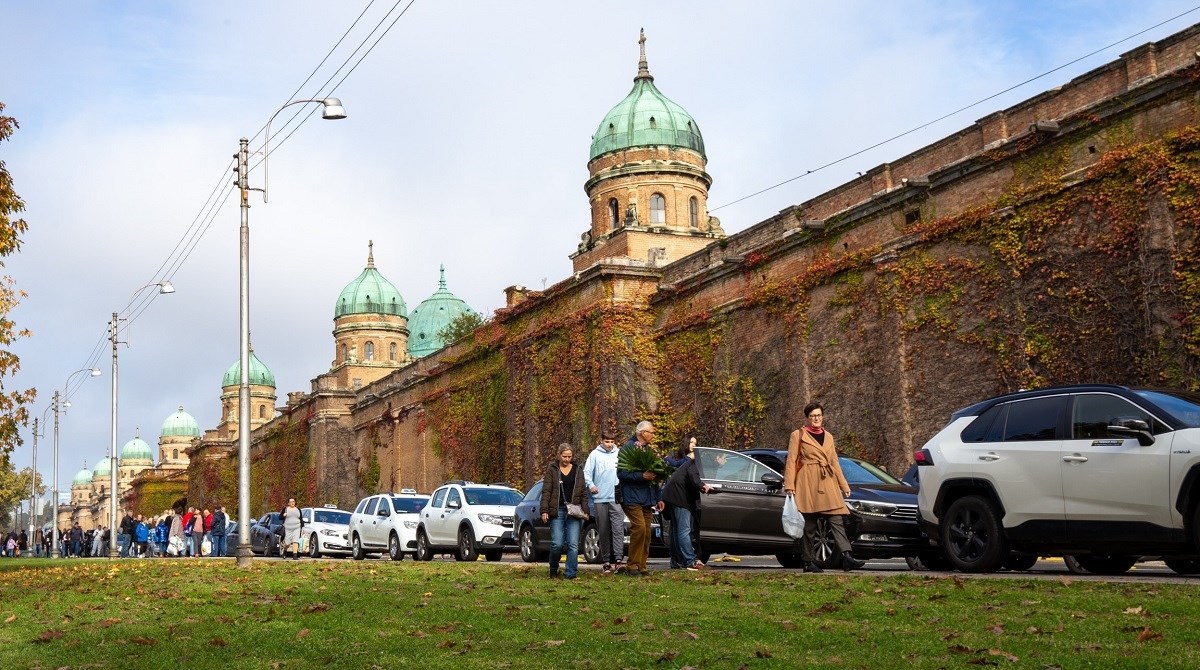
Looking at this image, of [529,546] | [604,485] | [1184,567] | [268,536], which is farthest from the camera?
[268,536]

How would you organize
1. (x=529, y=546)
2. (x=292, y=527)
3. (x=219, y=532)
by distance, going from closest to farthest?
(x=529, y=546)
(x=292, y=527)
(x=219, y=532)

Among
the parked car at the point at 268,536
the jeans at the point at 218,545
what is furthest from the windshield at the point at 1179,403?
the jeans at the point at 218,545

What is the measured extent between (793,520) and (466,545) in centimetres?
1266

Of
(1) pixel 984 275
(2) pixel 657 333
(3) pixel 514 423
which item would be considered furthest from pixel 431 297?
(1) pixel 984 275

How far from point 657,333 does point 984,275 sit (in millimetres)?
14448

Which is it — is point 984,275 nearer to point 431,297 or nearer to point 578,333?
point 578,333

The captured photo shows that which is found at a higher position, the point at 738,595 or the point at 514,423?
the point at 514,423

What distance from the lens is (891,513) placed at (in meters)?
16.9

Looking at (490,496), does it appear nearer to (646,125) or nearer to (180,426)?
(646,125)

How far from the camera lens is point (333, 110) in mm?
27172

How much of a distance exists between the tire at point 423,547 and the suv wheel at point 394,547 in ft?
4.89

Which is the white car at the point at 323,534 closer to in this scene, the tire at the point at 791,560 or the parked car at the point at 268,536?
the parked car at the point at 268,536

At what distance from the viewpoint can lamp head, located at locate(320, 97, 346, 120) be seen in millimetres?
27156

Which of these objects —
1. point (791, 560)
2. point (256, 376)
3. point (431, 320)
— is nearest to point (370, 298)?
point (431, 320)
